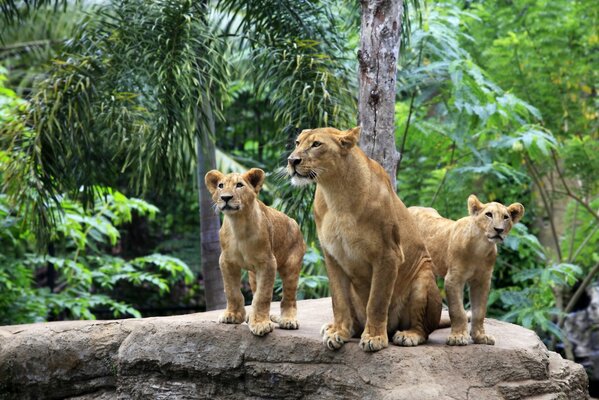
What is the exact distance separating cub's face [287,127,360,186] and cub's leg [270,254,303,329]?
1.05 metres

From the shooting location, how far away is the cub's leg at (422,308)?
17.5 feet

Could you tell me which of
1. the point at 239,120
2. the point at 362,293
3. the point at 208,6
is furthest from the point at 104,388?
the point at 239,120

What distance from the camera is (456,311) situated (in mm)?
5250

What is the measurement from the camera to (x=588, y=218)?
10.9 m

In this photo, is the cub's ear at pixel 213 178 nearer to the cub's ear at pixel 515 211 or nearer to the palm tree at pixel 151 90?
the cub's ear at pixel 515 211

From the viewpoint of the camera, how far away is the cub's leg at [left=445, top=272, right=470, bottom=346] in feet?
17.2

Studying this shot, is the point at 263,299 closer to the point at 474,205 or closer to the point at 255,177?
the point at 255,177

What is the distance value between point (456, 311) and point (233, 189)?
1657mm

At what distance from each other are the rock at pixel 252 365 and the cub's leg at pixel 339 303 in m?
0.09

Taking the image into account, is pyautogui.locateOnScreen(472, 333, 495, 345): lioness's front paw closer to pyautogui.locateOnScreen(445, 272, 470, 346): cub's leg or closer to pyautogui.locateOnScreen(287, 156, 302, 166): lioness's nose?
pyautogui.locateOnScreen(445, 272, 470, 346): cub's leg

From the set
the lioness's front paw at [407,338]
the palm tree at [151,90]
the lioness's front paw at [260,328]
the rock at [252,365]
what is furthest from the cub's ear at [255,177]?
the palm tree at [151,90]

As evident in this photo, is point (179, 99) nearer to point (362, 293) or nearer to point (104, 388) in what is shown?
point (104, 388)

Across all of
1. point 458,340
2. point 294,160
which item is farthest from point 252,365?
point 294,160

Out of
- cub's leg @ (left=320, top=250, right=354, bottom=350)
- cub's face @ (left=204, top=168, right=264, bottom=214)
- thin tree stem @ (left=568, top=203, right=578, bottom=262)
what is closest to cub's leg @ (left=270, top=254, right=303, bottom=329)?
cub's leg @ (left=320, top=250, right=354, bottom=350)
